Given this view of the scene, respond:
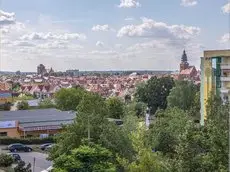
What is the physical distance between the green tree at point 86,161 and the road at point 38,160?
13.1 feet

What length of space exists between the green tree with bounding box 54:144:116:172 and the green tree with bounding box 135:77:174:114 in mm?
18999

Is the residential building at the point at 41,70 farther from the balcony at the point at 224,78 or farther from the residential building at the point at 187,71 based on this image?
the balcony at the point at 224,78

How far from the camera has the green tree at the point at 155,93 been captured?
26578 mm

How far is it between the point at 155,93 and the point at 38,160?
14.7 m

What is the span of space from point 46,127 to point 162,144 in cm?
756

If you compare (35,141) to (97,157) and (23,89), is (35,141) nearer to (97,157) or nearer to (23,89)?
(97,157)

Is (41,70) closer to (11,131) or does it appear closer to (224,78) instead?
(11,131)

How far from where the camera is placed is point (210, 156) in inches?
196

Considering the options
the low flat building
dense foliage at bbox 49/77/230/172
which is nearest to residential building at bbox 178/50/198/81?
the low flat building

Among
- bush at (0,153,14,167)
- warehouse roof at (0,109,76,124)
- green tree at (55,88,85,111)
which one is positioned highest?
green tree at (55,88,85,111)

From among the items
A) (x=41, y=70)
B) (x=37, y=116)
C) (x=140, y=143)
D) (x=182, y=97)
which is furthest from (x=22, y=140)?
(x=41, y=70)

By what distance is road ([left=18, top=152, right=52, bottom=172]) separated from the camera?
1160cm

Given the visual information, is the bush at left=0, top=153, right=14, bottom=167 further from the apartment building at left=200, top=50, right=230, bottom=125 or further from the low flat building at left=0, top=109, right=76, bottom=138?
the apartment building at left=200, top=50, right=230, bottom=125

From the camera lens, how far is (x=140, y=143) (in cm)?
601
